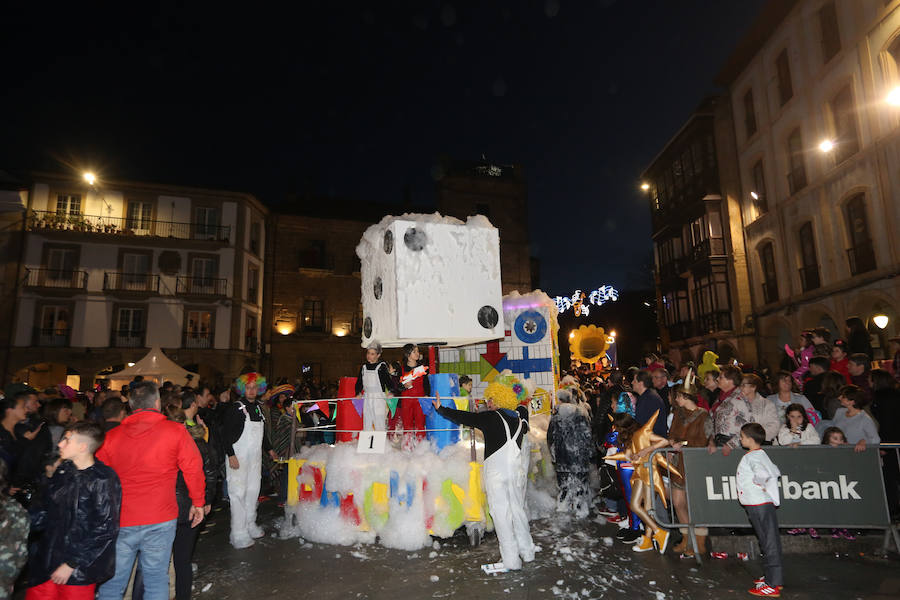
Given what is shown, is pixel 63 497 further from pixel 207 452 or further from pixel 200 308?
pixel 200 308

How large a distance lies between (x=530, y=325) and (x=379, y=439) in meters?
6.56

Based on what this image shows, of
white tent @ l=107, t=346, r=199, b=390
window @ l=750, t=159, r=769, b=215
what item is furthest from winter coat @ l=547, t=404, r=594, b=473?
window @ l=750, t=159, r=769, b=215

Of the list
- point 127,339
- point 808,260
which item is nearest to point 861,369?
point 808,260

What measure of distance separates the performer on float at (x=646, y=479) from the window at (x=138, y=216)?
1112 inches

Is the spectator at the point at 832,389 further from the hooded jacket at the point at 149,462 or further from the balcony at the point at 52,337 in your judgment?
the balcony at the point at 52,337

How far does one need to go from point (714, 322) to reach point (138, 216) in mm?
28586

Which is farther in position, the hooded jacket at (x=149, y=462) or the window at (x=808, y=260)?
the window at (x=808, y=260)

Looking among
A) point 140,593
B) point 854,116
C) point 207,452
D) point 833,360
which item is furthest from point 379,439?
point 854,116

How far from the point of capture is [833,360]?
7445 mm

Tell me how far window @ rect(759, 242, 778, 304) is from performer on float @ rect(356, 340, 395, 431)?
17995 mm

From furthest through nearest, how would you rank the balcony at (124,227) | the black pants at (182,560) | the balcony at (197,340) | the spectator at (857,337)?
the balcony at (197,340)
the balcony at (124,227)
the spectator at (857,337)
the black pants at (182,560)

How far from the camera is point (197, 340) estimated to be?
26891mm

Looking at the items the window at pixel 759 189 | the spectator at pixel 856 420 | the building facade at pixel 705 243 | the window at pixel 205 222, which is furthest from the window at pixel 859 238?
the window at pixel 205 222

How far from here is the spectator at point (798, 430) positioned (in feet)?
19.8
